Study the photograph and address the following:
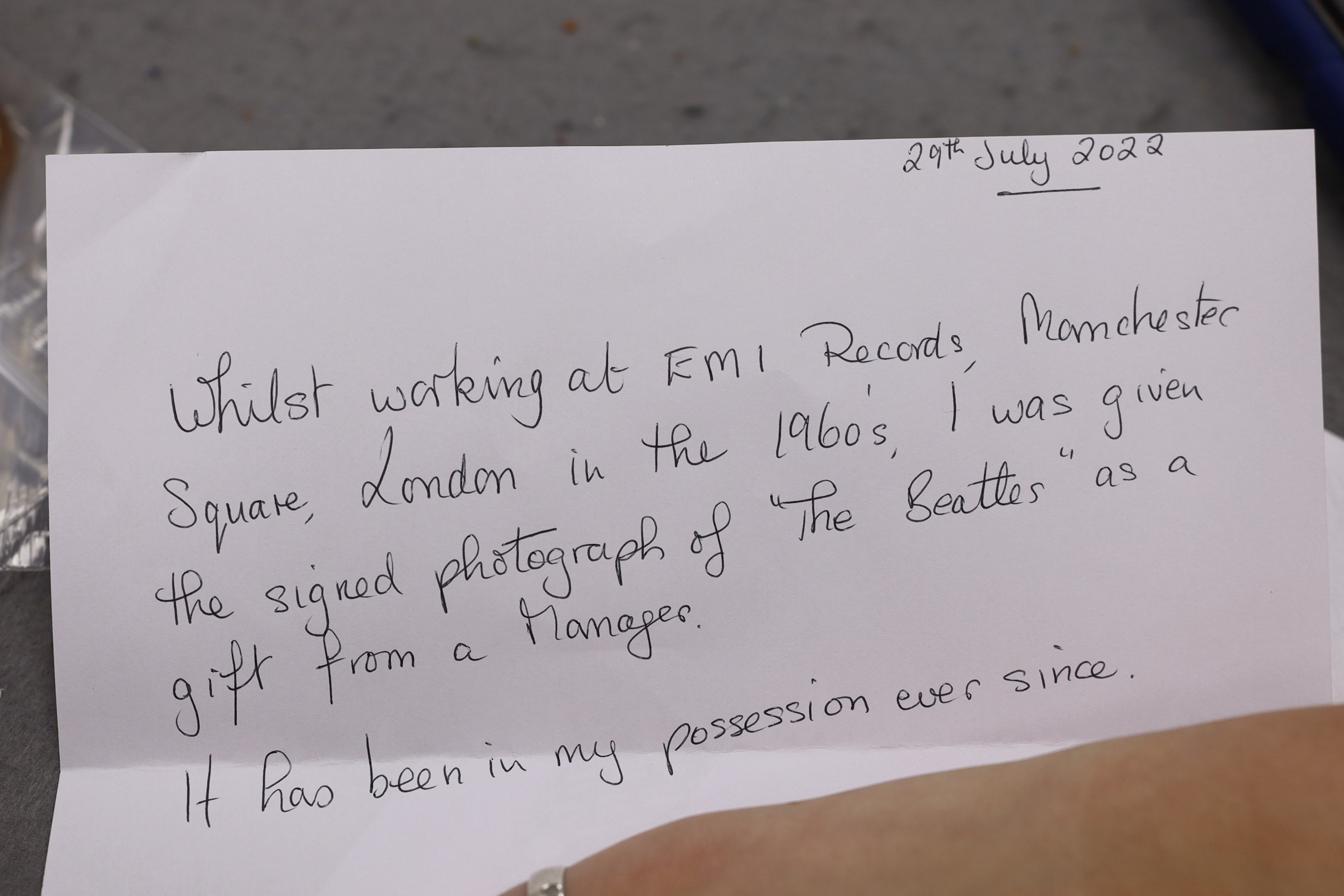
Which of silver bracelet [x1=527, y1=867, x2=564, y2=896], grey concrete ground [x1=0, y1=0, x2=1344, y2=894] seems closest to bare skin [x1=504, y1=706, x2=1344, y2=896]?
silver bracelet [x1=527, y1=867, x2=564, y2=896]

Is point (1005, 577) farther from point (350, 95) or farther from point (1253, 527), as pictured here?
point (350, 95)

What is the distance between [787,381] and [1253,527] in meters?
0.26

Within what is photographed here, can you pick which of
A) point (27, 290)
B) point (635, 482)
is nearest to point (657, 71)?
point (635, 482)

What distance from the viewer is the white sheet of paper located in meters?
0.39

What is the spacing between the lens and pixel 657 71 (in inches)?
19.9

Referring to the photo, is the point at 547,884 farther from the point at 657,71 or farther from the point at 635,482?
the point at 657,71

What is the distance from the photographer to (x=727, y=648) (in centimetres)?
41

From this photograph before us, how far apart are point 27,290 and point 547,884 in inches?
17.3

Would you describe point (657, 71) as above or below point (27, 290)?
above

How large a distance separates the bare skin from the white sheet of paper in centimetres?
6

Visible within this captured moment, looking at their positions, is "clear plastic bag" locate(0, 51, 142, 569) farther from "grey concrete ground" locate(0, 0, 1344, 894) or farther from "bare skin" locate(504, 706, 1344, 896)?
"bare skin" locate(504, 706, 1344, 896)

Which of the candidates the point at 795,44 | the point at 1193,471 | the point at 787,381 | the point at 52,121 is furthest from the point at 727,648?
the point at 52,121

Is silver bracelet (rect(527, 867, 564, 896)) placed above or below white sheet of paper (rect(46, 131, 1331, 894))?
below

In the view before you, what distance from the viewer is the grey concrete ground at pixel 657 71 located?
0.49 m
